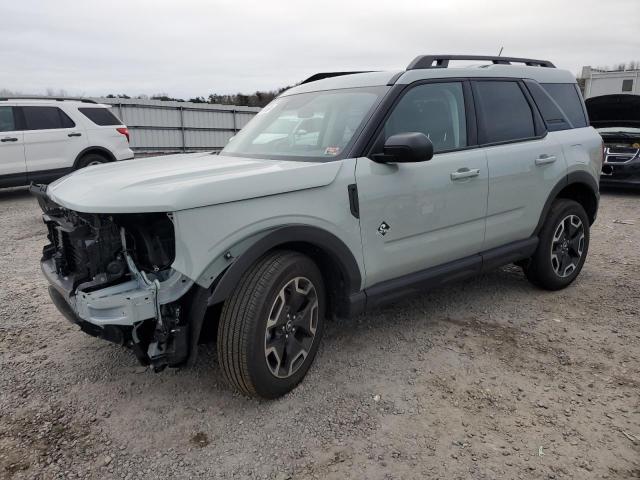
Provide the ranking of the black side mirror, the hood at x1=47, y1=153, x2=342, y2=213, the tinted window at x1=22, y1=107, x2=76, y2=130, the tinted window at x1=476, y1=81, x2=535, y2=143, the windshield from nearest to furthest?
the hood at x1=47, y1=153, x2=342, y2=213
the black side mirror
the windshield
the tinted window at x1=476, y1=81, x2=535, y2=143
the tinted window at x1=22, y1=107, x2=76, y2=130

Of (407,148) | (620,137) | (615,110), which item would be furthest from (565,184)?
(615,110)

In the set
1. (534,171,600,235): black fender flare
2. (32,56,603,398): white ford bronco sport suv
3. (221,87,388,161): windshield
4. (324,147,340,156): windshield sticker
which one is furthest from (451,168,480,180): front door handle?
(534,171,600,235): black fender flare

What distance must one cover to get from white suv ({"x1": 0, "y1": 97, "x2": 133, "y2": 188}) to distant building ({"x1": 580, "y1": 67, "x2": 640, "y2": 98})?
51.8 feet

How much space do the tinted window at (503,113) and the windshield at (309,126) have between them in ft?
3.15

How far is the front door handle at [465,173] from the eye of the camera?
3475 millimetres

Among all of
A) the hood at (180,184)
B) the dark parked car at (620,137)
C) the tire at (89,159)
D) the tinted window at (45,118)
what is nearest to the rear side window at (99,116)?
the tinted window at (45,118)

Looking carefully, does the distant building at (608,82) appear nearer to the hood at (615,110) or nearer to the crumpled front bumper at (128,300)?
the hood at (615,110)

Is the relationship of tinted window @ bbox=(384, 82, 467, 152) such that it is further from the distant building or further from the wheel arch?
the distant building

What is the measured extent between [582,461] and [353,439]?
1.08m

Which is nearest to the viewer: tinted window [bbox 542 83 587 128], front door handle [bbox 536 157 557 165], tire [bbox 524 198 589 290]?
front door handle [bbox 536 157 557 165]

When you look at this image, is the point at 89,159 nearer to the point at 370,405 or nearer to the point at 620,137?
the point at 370,405

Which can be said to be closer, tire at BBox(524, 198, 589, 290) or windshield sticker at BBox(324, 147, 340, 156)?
windshield sticker at BBox(324, 147, 340, 156)

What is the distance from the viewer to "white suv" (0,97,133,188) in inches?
364

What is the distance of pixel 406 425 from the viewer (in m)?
2.68
